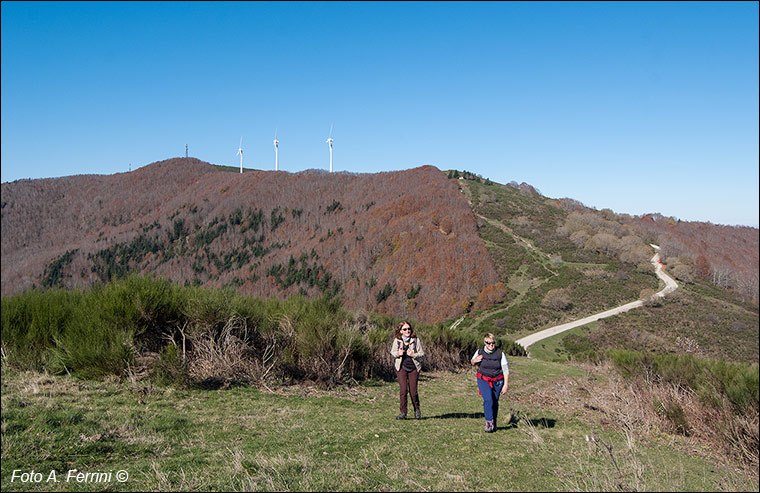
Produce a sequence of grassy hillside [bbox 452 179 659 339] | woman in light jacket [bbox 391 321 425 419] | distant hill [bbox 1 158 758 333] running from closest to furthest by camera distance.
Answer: woman in light jacket [bbox 391 321 425 419] < grassy hillside [bbox 452 179 659 339] < distant hill [bbox 1 158 758 333]

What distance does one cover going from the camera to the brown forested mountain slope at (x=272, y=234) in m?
68.4

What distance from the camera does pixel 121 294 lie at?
895 centimetres

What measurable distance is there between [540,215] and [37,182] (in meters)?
143

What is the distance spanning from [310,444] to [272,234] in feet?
347

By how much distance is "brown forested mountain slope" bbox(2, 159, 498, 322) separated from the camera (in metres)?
68.4

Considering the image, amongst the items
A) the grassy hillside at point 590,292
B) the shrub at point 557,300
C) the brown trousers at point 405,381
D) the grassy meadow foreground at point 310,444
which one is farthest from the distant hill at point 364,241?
the brown trousers at point 405,381

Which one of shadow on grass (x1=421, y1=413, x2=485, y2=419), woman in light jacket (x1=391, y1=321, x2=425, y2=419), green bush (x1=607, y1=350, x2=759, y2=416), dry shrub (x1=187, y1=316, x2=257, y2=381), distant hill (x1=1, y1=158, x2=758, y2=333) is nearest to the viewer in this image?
woman in light jacket (x1=391, y1=321, x2=425, y2=419)

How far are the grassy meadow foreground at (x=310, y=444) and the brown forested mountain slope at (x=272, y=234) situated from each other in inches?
1752

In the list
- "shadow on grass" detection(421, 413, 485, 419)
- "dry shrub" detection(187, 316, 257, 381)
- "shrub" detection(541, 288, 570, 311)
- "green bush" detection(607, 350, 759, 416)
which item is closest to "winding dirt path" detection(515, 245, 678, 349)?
"shrub" detection(541, 288, 570, 311)

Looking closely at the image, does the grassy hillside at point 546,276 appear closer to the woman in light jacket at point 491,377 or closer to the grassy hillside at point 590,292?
the grassy hillside at point 590,292

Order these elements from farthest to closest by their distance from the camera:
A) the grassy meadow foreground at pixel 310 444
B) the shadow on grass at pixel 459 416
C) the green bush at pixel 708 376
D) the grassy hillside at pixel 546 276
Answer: the grassy hillside at pixel 546 276, the shadow on grass at pixel 459 416, the green bush at pixel 708 376, the grassy meadow foreground at pixel 310 444

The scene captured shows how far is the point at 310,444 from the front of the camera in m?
5.51

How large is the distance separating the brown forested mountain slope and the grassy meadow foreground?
1752 inches

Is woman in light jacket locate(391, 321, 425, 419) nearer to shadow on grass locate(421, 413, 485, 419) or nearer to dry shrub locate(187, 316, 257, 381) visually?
shadow on grass locate(421, 413, 485, 419)
